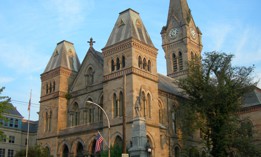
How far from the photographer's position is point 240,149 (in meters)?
38.0

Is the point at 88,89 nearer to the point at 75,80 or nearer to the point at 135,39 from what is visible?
the point at 75,80

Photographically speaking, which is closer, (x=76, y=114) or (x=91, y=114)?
(x=91, y=114)

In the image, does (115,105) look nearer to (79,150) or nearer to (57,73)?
(79,150)

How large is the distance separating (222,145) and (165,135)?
656cm

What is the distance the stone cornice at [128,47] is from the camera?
1568 inches

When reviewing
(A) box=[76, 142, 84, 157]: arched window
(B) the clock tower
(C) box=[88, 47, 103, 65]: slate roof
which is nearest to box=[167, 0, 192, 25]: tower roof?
(B) the clock tower

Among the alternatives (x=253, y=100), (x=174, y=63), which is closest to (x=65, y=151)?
(x=253, y=100)

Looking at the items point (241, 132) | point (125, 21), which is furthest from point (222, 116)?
point (125, 21)

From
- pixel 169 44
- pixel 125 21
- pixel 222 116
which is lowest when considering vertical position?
pixel 222 116

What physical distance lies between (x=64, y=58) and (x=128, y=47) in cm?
1292

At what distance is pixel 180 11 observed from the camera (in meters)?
69.8

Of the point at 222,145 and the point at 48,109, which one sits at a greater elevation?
the point at 48,109

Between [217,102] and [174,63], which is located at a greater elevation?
[174,63]

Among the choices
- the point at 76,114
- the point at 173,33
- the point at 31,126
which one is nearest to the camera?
the point at 76,114
